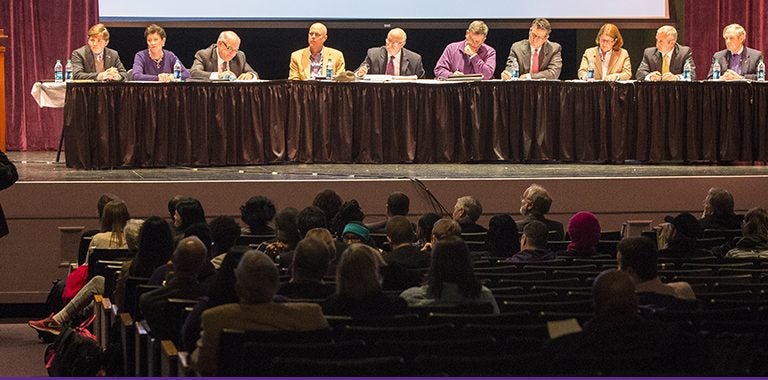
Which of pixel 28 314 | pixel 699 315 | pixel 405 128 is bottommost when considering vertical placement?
pixel 28 314

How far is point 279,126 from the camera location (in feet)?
34.5

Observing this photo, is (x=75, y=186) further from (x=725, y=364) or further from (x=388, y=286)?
(x=725, y=364)

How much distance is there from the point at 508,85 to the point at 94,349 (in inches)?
219

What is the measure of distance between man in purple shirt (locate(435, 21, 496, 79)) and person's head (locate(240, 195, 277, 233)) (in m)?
4.24

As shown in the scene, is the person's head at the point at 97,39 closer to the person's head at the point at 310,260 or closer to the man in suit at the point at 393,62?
the man in suit at the point at 393,62

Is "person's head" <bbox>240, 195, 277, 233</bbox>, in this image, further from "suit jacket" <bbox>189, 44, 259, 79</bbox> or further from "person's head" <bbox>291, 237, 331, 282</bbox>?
"suit jacket" <bbox>189, 44, 259, 79</bbox>

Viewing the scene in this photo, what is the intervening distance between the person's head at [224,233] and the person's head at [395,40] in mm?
5525

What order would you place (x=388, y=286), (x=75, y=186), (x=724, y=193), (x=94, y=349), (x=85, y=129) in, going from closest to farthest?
(x=388, y=286), (x=94, y=349), (x=724, y=193), (x=75, y=186), (x=85, y=129)

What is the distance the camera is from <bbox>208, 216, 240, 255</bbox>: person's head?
6160 millimetres

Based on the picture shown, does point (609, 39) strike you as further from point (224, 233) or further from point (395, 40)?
point (224, 233)

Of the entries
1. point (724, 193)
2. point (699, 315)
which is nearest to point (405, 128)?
point (724, 193)

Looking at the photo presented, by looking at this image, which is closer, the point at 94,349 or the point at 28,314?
the point at 94,349

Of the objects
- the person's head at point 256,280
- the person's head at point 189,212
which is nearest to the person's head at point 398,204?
the person's head at point 189,212

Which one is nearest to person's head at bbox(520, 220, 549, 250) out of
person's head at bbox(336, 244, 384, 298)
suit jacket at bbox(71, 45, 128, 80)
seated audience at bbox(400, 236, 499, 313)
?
seated audience at bbox(400, 236, 499, 313)
